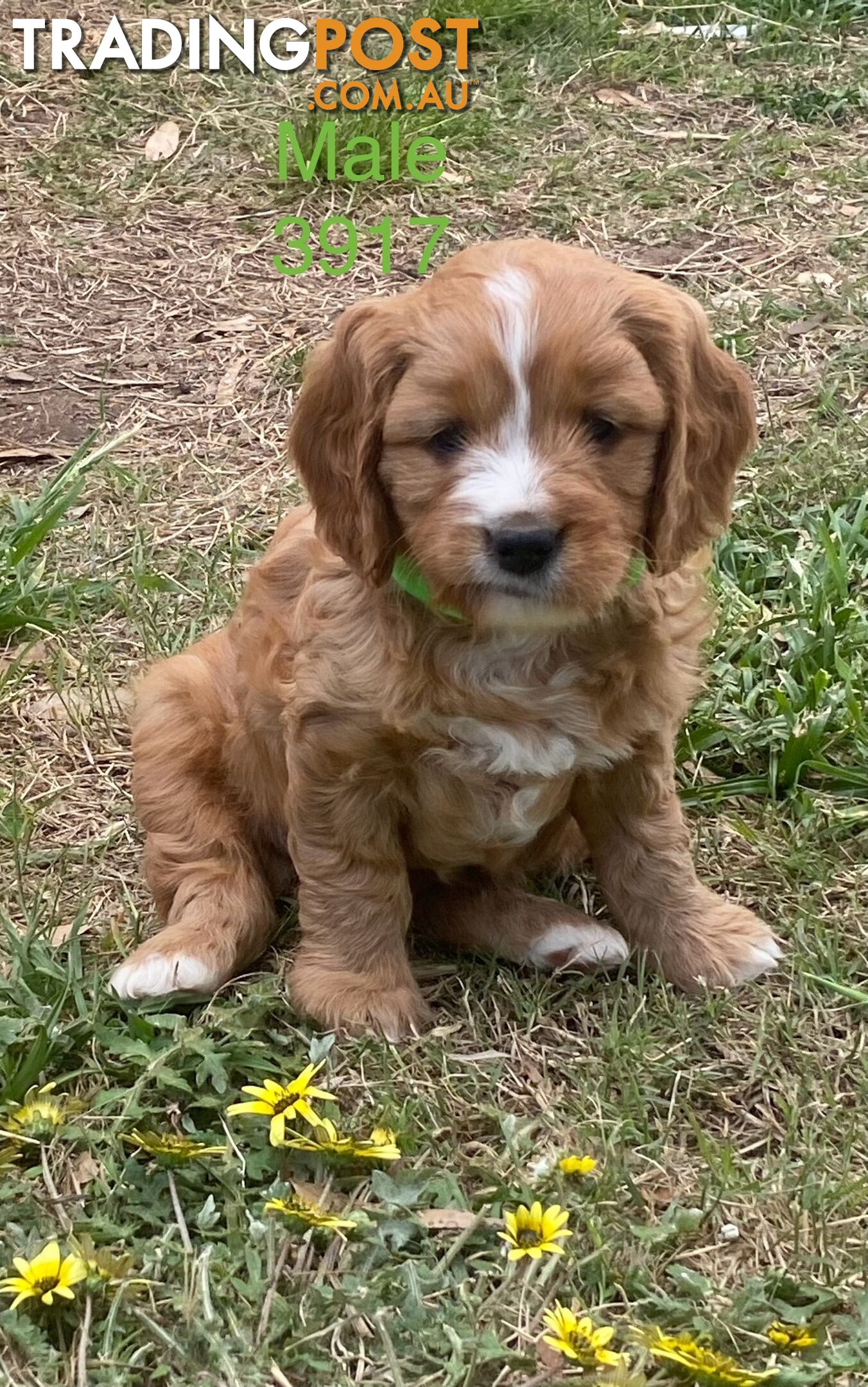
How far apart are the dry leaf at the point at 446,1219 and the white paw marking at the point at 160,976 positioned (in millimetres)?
697

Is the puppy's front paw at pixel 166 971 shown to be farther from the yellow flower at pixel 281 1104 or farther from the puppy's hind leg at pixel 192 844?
the yellow flower at pixel 281 1104

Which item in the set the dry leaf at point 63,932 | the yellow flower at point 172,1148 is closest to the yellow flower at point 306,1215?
the yellow flower at point 172,1148

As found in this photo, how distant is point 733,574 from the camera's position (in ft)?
13.5

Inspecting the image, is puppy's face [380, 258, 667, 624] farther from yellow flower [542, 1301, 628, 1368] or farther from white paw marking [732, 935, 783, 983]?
yellow flower [542, 1301, 628, 1368]

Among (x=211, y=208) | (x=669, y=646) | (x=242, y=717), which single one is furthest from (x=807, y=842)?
(x=211, y=208)

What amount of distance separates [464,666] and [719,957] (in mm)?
902

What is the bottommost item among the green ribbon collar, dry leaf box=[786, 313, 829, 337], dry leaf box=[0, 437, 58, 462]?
dry leaf box=[0, 437, 58, 462]

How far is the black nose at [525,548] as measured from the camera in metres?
2.30

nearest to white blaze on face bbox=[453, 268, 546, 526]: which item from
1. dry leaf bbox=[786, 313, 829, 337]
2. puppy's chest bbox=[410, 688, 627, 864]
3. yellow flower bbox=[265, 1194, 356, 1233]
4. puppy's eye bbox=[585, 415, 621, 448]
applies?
puppy's eye bbox=[585, 415, 621, 448]

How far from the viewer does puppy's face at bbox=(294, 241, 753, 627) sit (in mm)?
2320

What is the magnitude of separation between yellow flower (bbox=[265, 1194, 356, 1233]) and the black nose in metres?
1.11

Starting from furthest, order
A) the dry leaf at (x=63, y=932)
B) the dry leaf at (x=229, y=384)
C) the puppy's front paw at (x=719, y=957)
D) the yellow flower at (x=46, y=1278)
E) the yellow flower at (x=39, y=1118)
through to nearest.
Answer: the dry leaf at (x=229, y=384) → the dry leaf at (x=63, y=932) → the puppy's front paw at (x=719, y=957) → the yellow flower at (x=39, y=1118) → the yellow flower at (x=46, y=1278)

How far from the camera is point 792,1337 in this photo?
7.14ft

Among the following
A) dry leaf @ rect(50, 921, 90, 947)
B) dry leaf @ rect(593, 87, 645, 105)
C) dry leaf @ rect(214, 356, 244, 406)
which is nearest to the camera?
dry leaf @ rect(50, 921, 90, 947)
